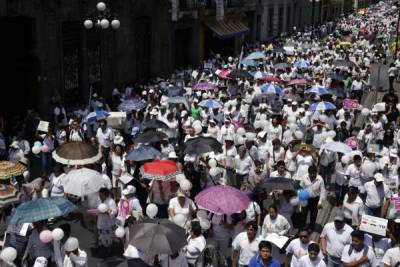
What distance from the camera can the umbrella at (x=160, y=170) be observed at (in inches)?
391

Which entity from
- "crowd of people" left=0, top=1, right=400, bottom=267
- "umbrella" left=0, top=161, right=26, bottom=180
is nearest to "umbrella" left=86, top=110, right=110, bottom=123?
"crowd of people" left=0, top=1, right=400, bottom=267

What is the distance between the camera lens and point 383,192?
393 inches

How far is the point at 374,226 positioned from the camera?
7973 mm

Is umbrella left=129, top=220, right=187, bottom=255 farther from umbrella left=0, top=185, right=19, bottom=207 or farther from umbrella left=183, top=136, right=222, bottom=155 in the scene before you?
umbrella left=183, top=136, right=222, bottom=155

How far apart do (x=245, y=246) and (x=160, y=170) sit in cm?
280

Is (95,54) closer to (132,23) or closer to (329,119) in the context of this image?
(132,23)

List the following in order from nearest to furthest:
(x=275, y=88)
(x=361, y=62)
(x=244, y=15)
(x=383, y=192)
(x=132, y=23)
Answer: (x=383, y=192)
(x=275, y=88)
(x=132, y=23)
(x=361, y=62)
(x=244, y=15)

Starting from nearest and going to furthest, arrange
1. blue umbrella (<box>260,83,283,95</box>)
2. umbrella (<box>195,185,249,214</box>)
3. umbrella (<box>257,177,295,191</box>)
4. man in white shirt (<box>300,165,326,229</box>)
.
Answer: umbrella (<box>195,185,249,214</box>)
umbrella (<box>257,177,295,191</box>)
man in white shirt (<box>300,165,326,229</box>)
blue umbrella (<box>260,83,283,95</box>)

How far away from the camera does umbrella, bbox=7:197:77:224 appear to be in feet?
25.8

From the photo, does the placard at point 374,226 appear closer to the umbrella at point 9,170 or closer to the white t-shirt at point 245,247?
the white t-shirt at point 245,247

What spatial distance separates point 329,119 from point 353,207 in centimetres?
594

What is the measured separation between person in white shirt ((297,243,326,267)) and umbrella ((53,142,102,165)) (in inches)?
209

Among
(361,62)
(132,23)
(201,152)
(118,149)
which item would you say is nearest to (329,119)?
(201,152)

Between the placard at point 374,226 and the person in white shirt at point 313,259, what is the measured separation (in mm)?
1079
